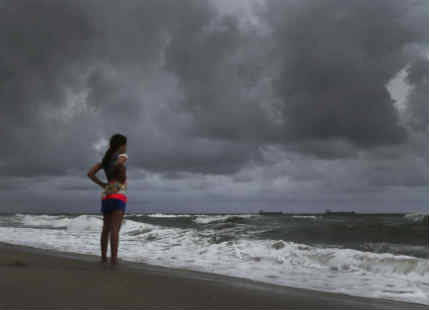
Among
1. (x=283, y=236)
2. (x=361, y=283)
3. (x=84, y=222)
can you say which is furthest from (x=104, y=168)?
(x=84, y=222)

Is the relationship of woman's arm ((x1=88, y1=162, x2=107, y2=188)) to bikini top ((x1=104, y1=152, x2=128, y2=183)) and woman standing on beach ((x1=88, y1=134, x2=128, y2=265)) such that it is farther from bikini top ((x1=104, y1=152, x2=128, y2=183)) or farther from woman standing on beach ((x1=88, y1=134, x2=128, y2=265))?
bikini top ((x1=104, y1=152, x2=128, y2=183))

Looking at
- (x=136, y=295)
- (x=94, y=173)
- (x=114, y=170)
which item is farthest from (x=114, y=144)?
(x=136, y=295)

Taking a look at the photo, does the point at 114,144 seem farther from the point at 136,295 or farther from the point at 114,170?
the point at 136,295

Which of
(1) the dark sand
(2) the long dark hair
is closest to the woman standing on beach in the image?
(2) the long dark hair

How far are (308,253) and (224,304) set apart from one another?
16.9 feet

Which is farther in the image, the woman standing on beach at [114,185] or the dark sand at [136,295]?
the woman standing on beach at [114,185]

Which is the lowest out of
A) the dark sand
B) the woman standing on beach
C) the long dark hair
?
the dark sand

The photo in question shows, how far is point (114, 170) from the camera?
4363 mm

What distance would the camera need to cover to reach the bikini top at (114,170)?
4.35 m

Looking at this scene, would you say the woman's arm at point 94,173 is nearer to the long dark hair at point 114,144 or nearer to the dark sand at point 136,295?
the long dark hair at point 114,144

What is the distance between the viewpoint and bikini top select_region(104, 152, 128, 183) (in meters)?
4.35

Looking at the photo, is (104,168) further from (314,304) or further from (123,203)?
(314,304)

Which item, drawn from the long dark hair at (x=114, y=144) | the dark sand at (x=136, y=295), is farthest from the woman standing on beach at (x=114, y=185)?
the dark sand at (x=136, y=295)

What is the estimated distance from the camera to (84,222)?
902 inches
